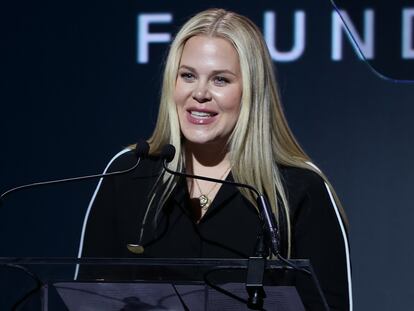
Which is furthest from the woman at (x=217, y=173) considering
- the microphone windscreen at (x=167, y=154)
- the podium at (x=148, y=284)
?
the podium at (x=148, y=284)

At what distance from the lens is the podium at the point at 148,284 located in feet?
5.03

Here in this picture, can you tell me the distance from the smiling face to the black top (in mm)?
130

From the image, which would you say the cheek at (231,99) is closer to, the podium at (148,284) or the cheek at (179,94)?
the cheek at (179,94)

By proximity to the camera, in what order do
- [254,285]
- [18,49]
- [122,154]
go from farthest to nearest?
1. [18,49]
2. [122,154]
3. [254,285]

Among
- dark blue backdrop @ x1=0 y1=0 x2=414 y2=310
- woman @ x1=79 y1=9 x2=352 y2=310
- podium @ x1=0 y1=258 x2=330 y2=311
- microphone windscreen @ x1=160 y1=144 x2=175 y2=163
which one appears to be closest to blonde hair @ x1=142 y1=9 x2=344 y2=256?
woman @ x1=79 y1=9 x2=352 y2=310

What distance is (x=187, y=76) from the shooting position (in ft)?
7.19

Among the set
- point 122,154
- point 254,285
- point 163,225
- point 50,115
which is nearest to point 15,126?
point 50,115

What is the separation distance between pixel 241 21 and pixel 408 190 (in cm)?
120

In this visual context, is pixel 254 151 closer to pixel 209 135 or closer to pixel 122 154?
pixel 209 135

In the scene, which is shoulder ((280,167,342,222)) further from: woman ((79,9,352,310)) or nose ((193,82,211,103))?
nose ((193,82,211,103))

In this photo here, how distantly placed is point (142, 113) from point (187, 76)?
1125mm

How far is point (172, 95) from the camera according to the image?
219cm

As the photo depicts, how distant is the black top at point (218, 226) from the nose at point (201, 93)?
0.61 ft

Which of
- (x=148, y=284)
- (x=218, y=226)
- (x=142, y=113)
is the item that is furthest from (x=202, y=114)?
(x=142, y=113)
